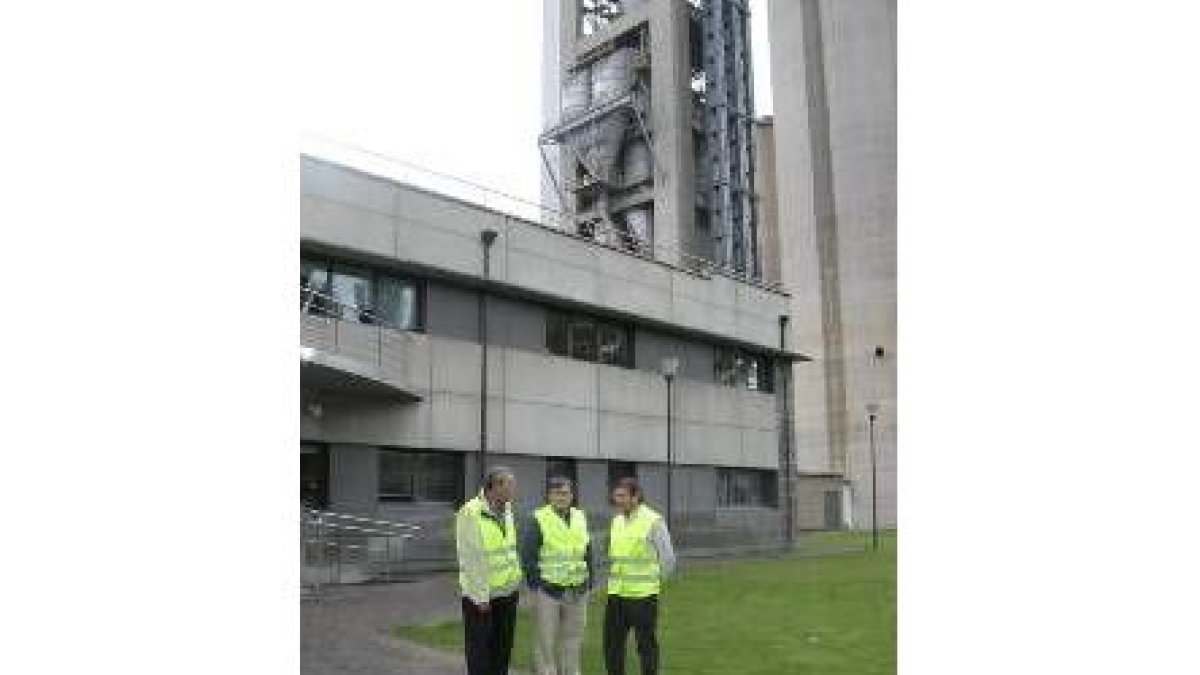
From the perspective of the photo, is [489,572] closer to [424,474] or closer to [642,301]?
[424,474]

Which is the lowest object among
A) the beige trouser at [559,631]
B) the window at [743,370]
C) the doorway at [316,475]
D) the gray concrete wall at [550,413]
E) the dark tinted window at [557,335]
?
the beige trouser at [559,631]

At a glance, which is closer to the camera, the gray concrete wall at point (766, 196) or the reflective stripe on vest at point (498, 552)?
the reflective stripe on vest at point (498, 552)

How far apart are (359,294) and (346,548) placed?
2.33 meters

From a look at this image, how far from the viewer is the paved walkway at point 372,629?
16.5ft

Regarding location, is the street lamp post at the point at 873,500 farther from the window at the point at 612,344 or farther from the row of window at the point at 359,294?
the row of window at the point at 359,294

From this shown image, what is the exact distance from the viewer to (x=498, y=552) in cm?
375

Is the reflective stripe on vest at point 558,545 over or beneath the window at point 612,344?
beneath

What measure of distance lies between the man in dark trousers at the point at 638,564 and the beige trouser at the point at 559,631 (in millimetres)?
154

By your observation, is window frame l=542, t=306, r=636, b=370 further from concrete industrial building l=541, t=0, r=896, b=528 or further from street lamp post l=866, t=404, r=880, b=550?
concrete industrial building l=541, t=0, r=896, b=528

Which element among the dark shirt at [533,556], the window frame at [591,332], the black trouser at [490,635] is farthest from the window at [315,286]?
the black trouser at [490,635]

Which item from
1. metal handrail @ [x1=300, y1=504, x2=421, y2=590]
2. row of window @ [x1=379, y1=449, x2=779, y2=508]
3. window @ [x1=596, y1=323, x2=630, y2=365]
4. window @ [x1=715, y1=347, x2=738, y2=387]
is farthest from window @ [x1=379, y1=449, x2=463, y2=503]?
window @ [x1=715, y1=347, x2=738, y2=387]
